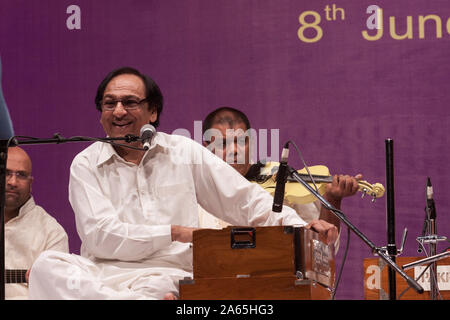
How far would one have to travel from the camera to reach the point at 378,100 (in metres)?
5.22

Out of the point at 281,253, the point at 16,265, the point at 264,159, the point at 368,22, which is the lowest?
the point at 16,265

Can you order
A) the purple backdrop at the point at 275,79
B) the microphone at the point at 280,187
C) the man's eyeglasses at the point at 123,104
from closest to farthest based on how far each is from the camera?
the microphone at the point at 280,187
the man's eyeglasses at the point at 123,104
the purple backdrop at the point at 275,79

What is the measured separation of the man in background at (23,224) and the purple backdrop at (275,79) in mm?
261

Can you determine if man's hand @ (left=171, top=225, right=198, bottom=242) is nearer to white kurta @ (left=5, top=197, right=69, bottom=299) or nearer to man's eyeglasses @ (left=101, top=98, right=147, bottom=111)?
man's eyeglasses @ (left=101, top=98, right=147, bottom=111)

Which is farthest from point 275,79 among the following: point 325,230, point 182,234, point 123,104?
point 325,230

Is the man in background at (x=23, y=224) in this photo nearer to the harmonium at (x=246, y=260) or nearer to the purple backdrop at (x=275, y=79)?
the purple backdrop at (x=275, y=79)

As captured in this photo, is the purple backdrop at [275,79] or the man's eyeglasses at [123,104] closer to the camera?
the man's eyeglasses at [123,104]

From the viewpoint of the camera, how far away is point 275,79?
527 centimetres

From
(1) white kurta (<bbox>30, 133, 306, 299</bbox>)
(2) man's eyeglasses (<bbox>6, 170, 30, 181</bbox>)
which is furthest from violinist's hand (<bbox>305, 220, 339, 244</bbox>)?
(2) man's eyeglasses (<bbox>6, 170, 30, 181</bbox>)

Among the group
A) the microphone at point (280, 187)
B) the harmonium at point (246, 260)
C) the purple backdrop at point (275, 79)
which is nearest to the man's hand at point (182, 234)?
the harmonium at point (246, 260)

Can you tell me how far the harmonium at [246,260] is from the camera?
300 centimetres
